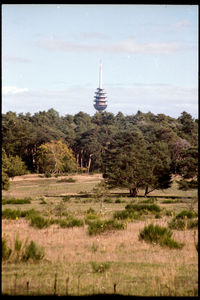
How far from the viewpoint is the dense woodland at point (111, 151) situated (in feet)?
105

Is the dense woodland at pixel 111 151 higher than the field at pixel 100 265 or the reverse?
higher

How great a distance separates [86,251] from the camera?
28.1 ft

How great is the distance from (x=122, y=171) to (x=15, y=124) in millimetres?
20524

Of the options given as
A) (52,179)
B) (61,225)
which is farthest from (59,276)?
(52,179)

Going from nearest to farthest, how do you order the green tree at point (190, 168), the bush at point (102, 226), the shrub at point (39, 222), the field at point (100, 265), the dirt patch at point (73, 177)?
the field at point (100, 265), the bush at point (102, 226), the shrub at point (39, 222), the green tree at point (190, 168), the dirt patch at point (73, 177)

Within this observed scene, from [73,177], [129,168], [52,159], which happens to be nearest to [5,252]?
[129,168]

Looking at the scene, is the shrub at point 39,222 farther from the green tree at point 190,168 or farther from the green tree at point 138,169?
the green tree at point 138,169

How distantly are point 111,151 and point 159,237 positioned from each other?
2643cm

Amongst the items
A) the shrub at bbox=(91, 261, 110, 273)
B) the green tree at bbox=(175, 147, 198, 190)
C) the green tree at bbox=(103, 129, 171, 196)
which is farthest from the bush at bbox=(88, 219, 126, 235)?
the green tree at bbox=(103, 129, 171, 196)

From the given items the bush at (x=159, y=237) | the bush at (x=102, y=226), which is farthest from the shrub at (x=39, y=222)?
the bush at (x=159, y=237)

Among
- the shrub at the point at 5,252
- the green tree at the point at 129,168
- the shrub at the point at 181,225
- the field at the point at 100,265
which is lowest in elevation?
the field at the point at 100,265

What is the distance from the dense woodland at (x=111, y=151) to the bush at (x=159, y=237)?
188 inches

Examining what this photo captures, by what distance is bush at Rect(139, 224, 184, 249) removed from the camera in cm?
876

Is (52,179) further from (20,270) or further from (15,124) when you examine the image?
(20,270)
